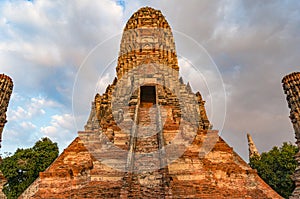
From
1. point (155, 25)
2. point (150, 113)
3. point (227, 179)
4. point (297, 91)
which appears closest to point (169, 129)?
point (150, 113)

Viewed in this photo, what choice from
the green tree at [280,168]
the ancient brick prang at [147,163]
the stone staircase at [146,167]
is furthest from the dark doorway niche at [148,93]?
the green tree at [280,168]

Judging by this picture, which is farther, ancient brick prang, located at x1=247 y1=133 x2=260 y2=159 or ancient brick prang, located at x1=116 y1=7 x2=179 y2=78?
ancient brick prang, located at x1=247 y1=133 x2=260 y2=159

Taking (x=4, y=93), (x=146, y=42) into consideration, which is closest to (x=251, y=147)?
(x=146, y=42)

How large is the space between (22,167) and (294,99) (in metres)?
24.1

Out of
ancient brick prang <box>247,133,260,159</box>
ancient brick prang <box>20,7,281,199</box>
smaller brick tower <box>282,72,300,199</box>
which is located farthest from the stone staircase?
ancient brick prang <box>247,133,260,159</box>

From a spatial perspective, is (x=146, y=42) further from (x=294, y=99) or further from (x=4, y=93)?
(x=4, y=93)

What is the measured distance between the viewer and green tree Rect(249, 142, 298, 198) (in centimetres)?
2495

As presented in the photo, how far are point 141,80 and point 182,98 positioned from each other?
4.52 meters

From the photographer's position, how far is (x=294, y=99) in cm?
1295

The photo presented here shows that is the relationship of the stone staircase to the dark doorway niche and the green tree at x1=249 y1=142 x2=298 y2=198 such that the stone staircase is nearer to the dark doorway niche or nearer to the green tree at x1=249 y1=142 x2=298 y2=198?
the dark doorway niche

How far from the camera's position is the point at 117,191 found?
1024cm

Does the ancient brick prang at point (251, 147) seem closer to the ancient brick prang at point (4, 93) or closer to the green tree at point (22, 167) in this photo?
the green tree at point (22, 167)

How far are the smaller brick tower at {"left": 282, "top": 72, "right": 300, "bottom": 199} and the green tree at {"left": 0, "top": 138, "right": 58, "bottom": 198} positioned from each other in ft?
73.1

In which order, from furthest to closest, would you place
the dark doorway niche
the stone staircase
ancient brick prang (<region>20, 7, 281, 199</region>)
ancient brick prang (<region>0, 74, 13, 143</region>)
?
the dark doorway niche, ancient brick prang (<region>0, 74, 13, 143</region>), ancient brick prang (<region>20, 7, 281, 199</region>), the stone staircase
